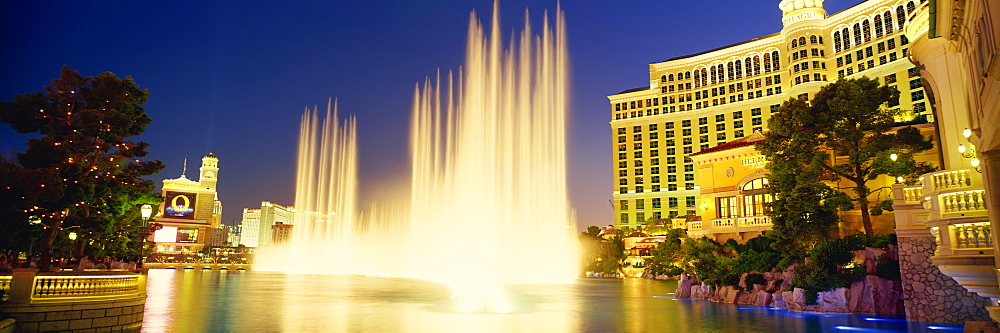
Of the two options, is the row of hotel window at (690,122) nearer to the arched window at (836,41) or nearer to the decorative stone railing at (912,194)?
the arched window at (836,41)

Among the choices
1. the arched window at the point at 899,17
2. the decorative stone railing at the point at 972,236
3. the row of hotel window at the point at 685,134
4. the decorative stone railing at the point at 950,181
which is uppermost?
the arched window at the point at 899,17

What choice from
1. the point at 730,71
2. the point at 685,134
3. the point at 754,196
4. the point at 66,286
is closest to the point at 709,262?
the point at 754,196

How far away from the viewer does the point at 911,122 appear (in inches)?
1072

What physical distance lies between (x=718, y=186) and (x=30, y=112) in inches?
1237

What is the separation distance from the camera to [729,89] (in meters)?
93.4

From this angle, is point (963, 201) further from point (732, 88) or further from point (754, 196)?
point (732, 88)

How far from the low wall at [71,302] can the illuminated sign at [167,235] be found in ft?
463

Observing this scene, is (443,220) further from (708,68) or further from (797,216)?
(708,68)

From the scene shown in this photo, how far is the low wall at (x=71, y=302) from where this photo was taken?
12.8 meters

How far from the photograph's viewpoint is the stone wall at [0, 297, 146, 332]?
12828 mm

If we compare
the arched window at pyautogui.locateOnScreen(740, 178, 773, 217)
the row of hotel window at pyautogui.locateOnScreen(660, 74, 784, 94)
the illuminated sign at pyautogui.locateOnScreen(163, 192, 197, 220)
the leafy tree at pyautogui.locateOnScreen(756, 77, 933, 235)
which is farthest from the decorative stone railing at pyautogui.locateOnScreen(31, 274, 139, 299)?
the illuminated sign at pyautogui.locateOnScreen(163, 192, 197, 220)

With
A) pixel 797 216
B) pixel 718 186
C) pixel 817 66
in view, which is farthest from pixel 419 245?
pixel 817 66

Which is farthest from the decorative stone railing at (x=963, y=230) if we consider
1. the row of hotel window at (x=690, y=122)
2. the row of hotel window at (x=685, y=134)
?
the row of hotel window at (x=685, y=134)

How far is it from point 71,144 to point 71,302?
6296 mm
